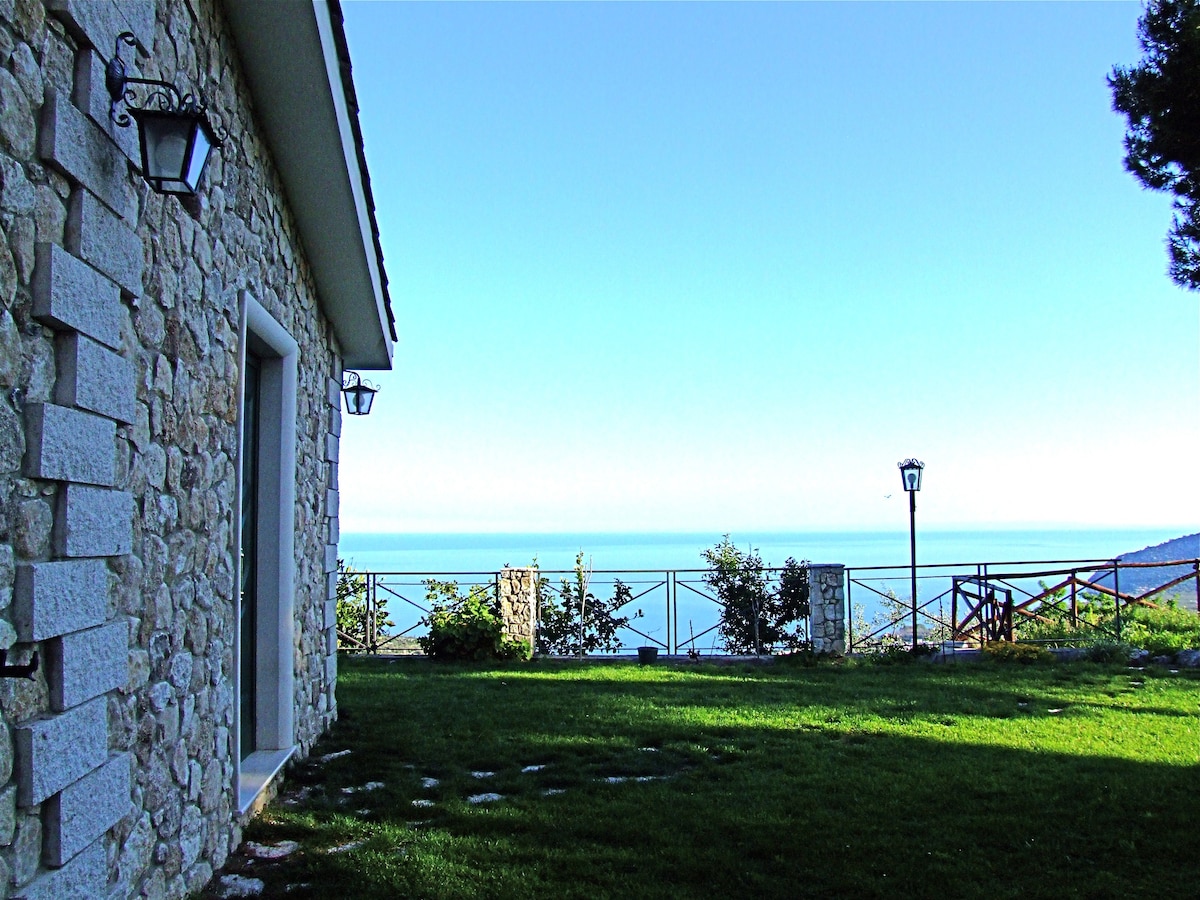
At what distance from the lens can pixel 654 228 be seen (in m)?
26.8

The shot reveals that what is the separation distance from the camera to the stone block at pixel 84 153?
2.12m

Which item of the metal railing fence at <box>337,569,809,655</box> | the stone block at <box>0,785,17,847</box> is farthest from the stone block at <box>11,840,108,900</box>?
the metal railing fence at <box>337,569,809,655</box>

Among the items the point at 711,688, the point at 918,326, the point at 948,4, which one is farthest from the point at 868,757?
the point at 918,326

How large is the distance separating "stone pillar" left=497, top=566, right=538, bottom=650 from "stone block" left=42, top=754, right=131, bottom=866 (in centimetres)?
754

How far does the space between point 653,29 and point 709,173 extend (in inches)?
430

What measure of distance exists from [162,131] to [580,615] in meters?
9.24

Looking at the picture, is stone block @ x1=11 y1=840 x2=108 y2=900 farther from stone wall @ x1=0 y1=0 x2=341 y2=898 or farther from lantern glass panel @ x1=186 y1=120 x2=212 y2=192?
lantern glass panel @ x1=186 y1=120 x2=212 y2=192

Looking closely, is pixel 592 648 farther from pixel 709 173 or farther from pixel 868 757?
pixel 709 173

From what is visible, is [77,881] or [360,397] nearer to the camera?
[77,881]

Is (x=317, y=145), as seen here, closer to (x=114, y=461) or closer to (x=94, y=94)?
(x=94, y=94)

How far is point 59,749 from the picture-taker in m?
2.11

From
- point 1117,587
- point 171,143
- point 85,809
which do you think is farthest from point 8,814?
point 1117,587

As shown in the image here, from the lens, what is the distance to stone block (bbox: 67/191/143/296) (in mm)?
2260

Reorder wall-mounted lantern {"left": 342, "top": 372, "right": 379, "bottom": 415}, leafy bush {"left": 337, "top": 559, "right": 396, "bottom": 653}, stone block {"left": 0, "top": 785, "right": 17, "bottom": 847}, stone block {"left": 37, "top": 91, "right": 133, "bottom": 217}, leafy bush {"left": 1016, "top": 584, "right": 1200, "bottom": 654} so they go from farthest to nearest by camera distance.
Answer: leafy bush {"left": 337, "top": 559, "right": 396, "bottom": 653} < leafy bush {"left": 1016, "top": 584, "right": 1200, "bottom": 654} < wall-mounted lantern {"left": 342, "top": 372, "right": 379, "bottom": 415} < stone block {"left": 37, "top": 91, "right": 133, "bottom": 217} < stone block {"left": 0, "top": 785, "right": 17, "bottom": 847}
